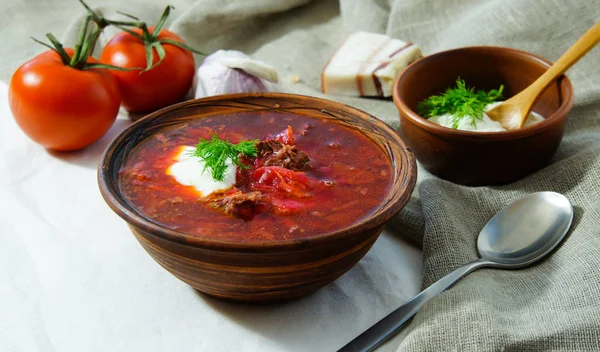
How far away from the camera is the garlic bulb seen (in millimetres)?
2816

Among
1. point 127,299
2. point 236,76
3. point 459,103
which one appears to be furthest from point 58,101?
point 459,103

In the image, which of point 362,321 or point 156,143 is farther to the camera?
point 156,143

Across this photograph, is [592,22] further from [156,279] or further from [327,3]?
[156,279]

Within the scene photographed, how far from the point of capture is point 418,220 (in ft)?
7.04

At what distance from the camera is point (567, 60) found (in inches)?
93.6

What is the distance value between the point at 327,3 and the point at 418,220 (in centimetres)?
211

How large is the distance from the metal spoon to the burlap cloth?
3 centimetres

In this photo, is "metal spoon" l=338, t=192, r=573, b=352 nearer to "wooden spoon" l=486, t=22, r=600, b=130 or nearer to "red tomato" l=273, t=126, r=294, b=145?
"wooden spoon" l=486, t=22, r=600, b=130

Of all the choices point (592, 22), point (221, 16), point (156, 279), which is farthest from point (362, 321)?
point (221, 16)

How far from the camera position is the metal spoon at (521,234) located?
6.41ft

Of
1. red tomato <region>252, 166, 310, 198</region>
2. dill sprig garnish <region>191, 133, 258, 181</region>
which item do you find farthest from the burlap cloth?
dill sprig garnish <region>191, 133, 258, 181</region>

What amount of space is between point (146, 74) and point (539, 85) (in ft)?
5.37

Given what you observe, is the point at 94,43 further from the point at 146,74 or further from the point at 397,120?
the point at 397,120

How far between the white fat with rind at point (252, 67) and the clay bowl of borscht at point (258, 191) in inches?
26.0
